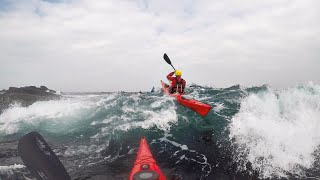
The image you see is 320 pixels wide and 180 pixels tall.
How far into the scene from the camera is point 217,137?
10.5 m

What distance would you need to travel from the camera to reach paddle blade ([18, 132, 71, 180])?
19.1ft

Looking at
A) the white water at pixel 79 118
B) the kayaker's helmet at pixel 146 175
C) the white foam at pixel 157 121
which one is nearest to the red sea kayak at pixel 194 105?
the white water at pixel 79 118

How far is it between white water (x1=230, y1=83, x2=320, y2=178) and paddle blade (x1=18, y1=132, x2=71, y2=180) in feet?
16.8

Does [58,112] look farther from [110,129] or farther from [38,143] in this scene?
[38,143]

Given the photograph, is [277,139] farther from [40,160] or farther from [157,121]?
[40,160]

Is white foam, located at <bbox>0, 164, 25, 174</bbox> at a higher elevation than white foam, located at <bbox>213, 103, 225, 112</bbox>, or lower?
lower

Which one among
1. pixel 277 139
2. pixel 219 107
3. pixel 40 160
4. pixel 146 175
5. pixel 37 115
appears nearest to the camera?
pixel 146 175

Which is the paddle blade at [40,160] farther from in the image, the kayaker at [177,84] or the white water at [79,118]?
the kayaker at [177,84]

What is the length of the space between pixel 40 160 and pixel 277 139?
726 centimetres

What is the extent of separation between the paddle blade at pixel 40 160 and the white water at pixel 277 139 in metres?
5.12

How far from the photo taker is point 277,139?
347 inches

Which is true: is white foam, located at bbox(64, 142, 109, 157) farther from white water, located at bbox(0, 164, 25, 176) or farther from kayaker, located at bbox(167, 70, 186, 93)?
kayaker, located at bbox(167, 70, 186, 93)

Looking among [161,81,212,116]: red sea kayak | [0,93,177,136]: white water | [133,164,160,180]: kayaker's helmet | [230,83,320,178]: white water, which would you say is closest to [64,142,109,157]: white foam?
[0,93,177,136]: white water

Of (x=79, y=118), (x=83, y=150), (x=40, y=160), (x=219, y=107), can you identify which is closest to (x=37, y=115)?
(x=79, y=118)
